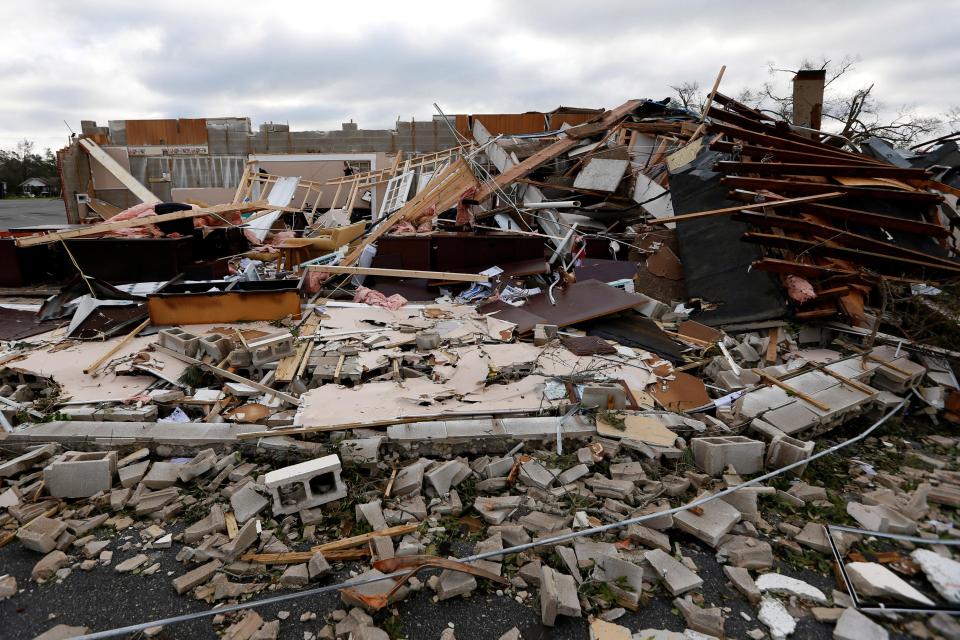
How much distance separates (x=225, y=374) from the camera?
4.48m

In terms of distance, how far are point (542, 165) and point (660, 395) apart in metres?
8.37

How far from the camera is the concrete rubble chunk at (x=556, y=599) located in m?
2.33

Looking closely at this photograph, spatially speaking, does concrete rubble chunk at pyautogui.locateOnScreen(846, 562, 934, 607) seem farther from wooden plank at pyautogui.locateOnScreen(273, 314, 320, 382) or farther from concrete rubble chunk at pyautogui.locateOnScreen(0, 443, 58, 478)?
concrete rubble chunk at pyautogui.locateOnScreen(0, 443, 58, 478)

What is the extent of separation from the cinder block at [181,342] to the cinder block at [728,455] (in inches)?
185

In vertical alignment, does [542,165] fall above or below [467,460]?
above

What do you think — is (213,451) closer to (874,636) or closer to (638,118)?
(874,636)

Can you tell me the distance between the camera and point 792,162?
7.11 metres

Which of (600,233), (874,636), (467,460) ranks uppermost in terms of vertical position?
(600,233)

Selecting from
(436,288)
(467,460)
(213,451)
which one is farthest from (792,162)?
(213,451)

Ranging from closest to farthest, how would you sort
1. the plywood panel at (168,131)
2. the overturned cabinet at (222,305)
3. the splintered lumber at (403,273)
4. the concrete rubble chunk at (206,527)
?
the concrete rubble chunk at (206,527), the overturned cabinet at (222,305), the splintered lumber at (403,273), the plywood panel at (168,131)

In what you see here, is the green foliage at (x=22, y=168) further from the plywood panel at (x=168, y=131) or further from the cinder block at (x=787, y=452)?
the cinder block at (x=787, y=452)

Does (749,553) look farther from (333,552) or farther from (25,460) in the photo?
(25,460)

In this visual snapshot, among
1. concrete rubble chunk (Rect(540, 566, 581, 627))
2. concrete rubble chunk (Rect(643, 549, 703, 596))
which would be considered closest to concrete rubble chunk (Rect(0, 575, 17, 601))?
concrete rubble chunk (Rect(540, 566, 581, 627))

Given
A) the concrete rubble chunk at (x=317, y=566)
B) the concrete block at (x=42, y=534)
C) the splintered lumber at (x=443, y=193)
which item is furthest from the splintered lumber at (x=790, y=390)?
the splintered lumber at (x=443, y=193)
